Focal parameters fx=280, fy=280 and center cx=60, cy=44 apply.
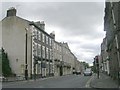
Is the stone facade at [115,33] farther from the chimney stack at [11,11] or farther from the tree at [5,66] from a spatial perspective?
the chimney stack at [11,11]

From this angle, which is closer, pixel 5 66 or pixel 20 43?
pixel 5 66

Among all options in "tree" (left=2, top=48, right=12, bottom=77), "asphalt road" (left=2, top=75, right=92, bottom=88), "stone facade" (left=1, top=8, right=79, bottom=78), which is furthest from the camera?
"stone facade" (left=1, top=8, right=79, bottom=78)

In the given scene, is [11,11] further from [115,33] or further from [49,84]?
[115,33]

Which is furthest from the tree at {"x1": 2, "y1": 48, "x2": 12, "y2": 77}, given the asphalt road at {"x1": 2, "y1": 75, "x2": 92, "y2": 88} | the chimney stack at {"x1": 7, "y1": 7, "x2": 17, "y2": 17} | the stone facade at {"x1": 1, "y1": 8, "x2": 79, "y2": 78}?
the asphalt road at {"x1": 2, "y1": 75, "x2": 92, "y2": 88}

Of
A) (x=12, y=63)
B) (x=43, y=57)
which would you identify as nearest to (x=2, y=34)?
(x=12, y=63)

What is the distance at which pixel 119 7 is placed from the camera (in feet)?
80.7

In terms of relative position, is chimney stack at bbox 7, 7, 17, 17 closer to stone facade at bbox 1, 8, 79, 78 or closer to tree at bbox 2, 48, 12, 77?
stone facade at bbox 1, 8, 79, 78

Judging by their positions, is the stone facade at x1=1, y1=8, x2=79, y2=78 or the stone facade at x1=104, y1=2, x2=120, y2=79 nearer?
the stone facade at x1=104, y1=2, x2=120, y2=79

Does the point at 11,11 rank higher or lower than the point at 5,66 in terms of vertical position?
Answer: higher

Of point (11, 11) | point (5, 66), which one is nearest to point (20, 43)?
point (5, 66)

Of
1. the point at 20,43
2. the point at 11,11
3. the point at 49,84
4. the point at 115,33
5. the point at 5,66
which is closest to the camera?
the point at 115,33

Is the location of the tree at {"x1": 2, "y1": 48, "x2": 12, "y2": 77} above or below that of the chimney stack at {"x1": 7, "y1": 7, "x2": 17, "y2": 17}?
below

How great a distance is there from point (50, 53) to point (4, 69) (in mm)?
21307

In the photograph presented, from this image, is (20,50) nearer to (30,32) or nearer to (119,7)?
(30,32)
